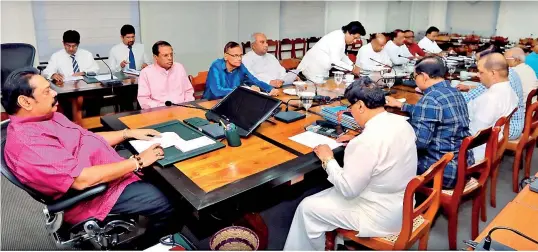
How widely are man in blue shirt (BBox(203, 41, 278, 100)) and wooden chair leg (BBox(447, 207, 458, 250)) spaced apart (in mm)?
1492

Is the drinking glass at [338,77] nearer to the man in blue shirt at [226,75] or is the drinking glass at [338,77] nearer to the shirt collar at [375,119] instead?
the man in blue shirt at [226,75]

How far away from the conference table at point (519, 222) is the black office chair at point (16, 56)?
4262mm

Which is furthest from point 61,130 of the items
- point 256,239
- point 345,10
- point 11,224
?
point 345,10

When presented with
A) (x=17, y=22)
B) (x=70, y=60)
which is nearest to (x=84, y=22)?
(x=17, y=22)

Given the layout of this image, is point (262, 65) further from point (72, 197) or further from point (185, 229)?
point (72, 197)

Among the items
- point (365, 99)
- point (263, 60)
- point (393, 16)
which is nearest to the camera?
point (365, 99)

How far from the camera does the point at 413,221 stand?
1.69 m

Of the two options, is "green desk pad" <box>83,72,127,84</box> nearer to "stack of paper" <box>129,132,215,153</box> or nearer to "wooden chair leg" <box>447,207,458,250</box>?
"stack of paper" <box>129,132,215,153</box>

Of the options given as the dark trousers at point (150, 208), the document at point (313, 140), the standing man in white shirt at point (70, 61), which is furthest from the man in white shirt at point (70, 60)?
the document at point (313, 140)

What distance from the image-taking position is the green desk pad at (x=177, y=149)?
5.56 feet

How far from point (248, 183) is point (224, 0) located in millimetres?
5002

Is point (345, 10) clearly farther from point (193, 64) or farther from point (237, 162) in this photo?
point (237, 162)

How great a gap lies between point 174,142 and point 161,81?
139cm

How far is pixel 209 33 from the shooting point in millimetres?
6035
